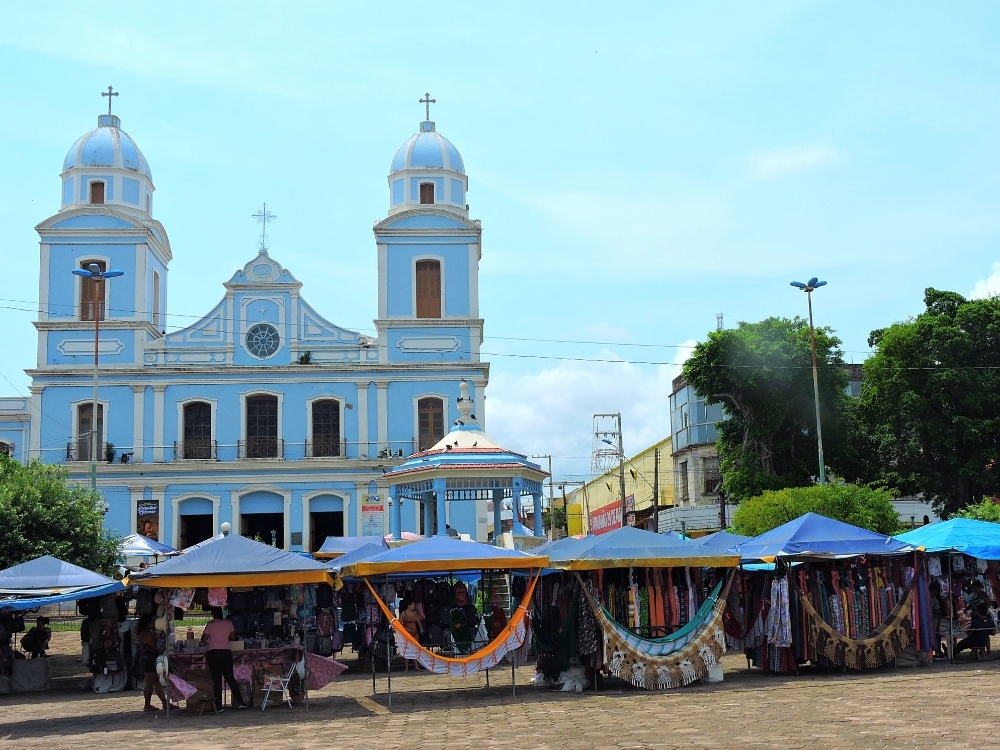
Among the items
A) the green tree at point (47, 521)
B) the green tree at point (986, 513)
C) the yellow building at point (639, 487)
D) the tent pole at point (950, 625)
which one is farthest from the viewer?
the yellow building at point (639, 487)

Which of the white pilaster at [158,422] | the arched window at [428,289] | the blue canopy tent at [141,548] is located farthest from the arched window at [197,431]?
the blue canopy tent at [141,548]

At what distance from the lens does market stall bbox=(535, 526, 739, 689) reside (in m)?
15.2

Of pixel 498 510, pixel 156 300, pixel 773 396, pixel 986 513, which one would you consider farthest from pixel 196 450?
pixel 986 513

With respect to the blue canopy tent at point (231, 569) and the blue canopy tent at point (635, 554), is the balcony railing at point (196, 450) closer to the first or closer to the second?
the blue canopy tent at point (231, 569)

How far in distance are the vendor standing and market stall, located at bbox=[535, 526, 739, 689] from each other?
4168mm

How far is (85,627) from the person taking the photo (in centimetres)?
1797

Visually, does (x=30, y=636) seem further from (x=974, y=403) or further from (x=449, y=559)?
(x=974, y=403)

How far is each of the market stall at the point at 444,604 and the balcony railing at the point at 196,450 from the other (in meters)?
22.0

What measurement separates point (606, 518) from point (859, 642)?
49.8 m

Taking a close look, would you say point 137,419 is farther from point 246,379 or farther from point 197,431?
point 246,379

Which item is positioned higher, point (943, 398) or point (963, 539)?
point (943, 398)

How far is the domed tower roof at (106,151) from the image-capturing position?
41469 millimetres

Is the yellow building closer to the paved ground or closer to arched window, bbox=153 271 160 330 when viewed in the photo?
arched window, bbox=153 271 160 330

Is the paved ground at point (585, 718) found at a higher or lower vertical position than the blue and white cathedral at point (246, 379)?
lower
